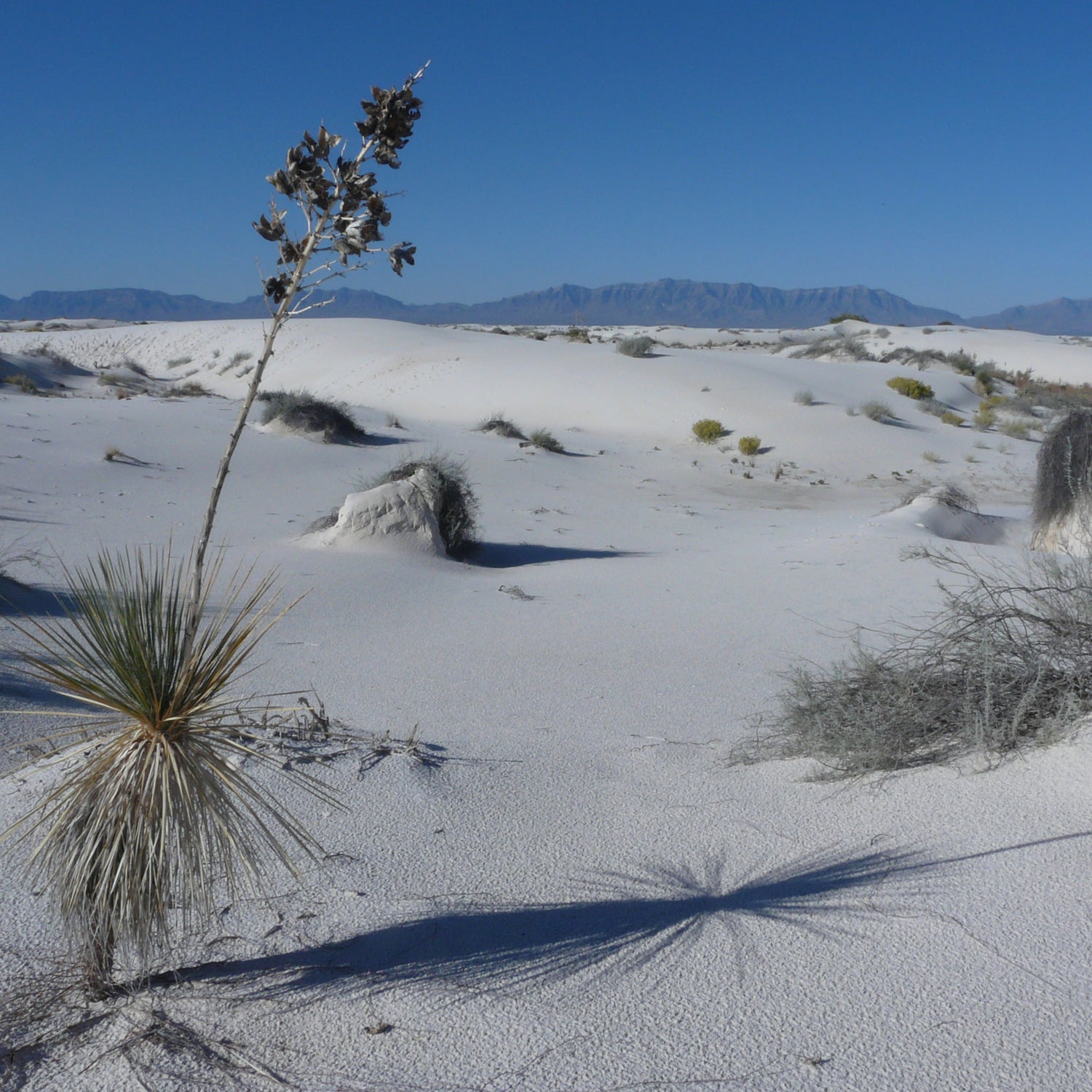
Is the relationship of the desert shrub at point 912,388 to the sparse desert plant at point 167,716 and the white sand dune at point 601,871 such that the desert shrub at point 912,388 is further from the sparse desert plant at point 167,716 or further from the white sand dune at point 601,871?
the sparse desert plant at point 167,716

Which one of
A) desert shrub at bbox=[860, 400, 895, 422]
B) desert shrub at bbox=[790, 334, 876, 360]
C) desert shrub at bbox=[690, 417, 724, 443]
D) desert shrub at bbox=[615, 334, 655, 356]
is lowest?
desert shrub at bbox=[690, 417, 724, 443]

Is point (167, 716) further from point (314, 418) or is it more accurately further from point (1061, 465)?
point (314, 418)

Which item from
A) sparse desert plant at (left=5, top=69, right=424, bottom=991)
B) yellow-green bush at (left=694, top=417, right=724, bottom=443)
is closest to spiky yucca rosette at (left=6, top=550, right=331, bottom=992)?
sparse desert plant at (left=5, top=69, right=424, bottom=991)

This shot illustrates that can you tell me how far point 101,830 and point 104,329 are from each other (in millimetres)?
45951

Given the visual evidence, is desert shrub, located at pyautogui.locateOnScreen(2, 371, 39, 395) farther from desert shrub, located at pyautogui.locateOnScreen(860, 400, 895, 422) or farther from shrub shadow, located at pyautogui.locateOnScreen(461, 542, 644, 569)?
desert shrub, located at pyautogui.locateOnScreen(860, 400, 895, 422)

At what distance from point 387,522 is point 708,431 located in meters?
13.3

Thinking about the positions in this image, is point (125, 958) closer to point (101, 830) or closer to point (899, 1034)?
point (101, 830)

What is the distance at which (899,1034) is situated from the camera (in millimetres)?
2135

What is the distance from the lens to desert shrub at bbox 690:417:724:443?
21281 millimetres

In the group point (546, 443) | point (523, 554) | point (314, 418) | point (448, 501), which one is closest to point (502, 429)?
point (546, 443)

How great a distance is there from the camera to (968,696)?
354cm

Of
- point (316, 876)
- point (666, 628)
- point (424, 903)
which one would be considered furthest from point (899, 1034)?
point (666, 628)

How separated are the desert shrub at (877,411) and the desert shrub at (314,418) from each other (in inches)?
517

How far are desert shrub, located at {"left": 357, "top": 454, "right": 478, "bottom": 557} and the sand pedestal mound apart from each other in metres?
0.25
